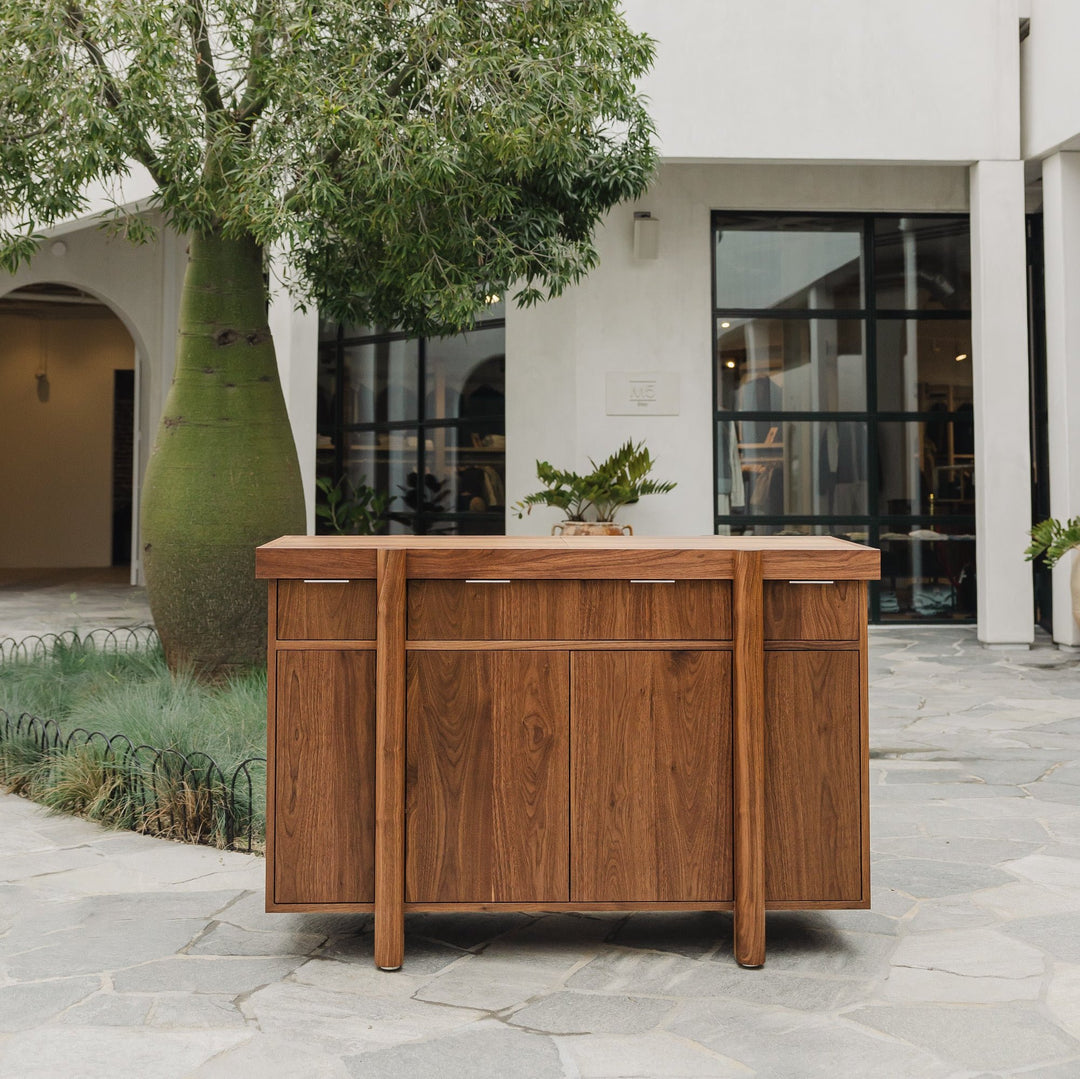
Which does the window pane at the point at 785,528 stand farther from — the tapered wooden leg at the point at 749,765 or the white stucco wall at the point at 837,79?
the tapered wooden leg at the point at 749,765

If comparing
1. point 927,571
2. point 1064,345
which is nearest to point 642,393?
point 927,571

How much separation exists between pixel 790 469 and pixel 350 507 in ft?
14.6

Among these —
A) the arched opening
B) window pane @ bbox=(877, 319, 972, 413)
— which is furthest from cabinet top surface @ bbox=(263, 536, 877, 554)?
the arched opening

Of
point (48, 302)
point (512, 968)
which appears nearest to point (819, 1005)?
point (512, 968)

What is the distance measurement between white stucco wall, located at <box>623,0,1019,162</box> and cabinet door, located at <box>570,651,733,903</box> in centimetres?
731

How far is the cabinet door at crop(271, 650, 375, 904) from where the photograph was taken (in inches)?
111

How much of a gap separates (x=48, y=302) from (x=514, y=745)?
60.3 feet

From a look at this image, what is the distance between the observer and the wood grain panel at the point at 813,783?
2857 millimetres

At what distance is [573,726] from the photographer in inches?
113

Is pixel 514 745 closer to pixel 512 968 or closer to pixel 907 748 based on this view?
pixel 512 968

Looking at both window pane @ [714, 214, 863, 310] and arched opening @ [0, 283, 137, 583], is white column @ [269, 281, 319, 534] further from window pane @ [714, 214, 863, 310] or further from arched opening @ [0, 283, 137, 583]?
arched opening @ [0, 283, 137, 583]

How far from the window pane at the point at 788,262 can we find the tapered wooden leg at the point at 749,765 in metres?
8.38

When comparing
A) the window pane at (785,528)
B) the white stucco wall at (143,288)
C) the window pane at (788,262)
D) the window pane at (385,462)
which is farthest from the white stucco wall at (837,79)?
the white stucco wall at (143,288)

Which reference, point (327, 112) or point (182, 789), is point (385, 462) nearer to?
point (327, 112)
